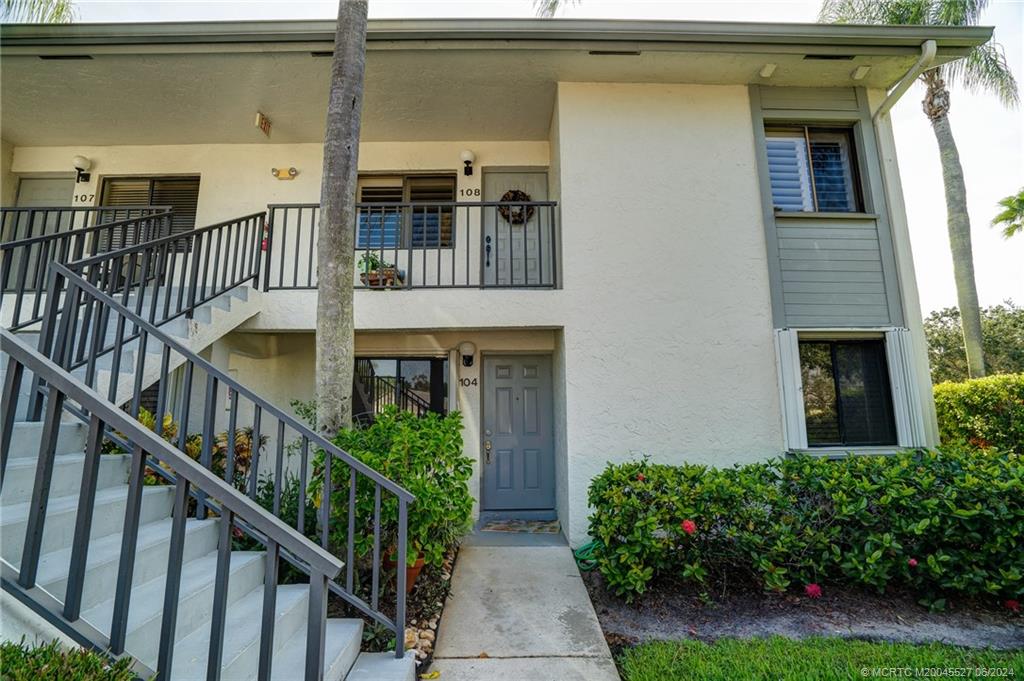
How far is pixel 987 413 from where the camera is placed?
24.5 feet

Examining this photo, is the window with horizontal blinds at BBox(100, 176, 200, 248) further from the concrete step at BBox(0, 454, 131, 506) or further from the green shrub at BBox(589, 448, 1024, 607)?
the green shrub at BBox(589, 448, 1024, 607)

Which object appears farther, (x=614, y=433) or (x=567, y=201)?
(x=567, y=201)

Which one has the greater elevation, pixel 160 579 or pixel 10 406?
pixel 10 406

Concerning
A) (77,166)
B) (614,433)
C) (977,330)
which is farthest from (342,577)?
(977,330)

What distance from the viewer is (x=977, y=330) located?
954cm

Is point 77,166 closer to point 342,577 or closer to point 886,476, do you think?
point 342,577

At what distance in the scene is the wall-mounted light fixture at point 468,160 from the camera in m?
6.84

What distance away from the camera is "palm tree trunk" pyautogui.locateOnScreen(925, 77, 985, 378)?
31.9 ft

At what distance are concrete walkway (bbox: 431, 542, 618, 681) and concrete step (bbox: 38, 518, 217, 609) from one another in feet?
5.84

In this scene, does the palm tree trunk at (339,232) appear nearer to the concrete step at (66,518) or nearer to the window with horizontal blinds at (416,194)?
the concrete step at (66,518)

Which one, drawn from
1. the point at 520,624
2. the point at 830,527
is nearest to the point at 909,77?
the point at 830,527

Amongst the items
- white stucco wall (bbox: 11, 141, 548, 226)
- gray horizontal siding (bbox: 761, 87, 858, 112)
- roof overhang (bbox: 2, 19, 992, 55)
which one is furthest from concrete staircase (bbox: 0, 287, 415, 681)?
gray horizontal siding (bbox: 761, 87, 858, 112)

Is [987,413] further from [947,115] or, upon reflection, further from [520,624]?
[520,624]

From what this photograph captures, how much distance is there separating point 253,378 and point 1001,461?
8.55 metres
